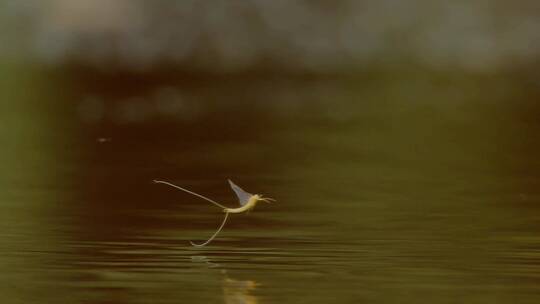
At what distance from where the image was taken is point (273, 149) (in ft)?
Result: 39.3

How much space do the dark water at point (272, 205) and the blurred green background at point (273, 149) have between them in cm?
2

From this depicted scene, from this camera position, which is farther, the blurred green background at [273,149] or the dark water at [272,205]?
the blurred green background at [273,149]

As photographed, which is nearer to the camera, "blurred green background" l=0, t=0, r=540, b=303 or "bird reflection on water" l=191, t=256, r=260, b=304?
"bird reflection on water" l=191, t=256, r=260, b=304

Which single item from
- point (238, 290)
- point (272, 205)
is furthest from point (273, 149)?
point (238, 290)

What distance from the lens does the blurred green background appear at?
21.4ft

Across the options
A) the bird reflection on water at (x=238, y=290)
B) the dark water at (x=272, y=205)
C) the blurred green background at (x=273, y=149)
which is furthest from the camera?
the blurred green background at (x=273, y=149)

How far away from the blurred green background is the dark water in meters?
0.02

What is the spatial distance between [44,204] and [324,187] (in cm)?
160

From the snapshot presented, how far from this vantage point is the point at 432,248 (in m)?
7.17

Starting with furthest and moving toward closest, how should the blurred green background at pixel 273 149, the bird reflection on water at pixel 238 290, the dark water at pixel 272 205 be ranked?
the blurred green background at pixel 273 149 → the dark water at pixel 272 205 → the bird reflection on water at pixel 238 290

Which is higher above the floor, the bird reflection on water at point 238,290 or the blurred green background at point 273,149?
the blurred green background at point 273,149

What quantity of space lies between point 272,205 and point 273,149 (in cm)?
328

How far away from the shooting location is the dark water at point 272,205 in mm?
6293

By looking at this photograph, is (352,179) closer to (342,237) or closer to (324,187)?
(324,187)
